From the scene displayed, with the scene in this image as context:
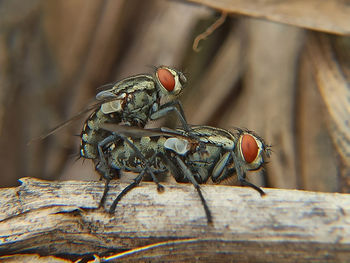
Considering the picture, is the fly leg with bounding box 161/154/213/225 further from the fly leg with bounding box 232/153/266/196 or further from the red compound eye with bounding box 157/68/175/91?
the red compound eye with bounding box 157/68/175/91

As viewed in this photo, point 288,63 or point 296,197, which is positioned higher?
point 288,63

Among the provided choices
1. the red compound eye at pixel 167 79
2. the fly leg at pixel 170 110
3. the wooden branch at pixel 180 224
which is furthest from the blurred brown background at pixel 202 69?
the wooden branch at pixel 180 224

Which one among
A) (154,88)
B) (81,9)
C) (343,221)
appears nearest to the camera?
(343,221)

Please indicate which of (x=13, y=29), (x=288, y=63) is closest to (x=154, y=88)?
(x=288, y=63)

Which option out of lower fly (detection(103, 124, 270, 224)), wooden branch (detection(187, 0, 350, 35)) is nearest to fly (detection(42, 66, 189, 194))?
lower fly (detection(103, 124, 270, 224))

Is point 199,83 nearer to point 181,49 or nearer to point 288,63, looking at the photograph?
point 181,49

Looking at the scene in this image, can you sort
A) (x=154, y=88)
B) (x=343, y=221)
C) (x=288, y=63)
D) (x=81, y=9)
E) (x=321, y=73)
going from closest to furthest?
(x=343, y=221) < (x=154, y=88) < (x=321, y=73) < (x=288, y=63) < (x=81, y=9)
